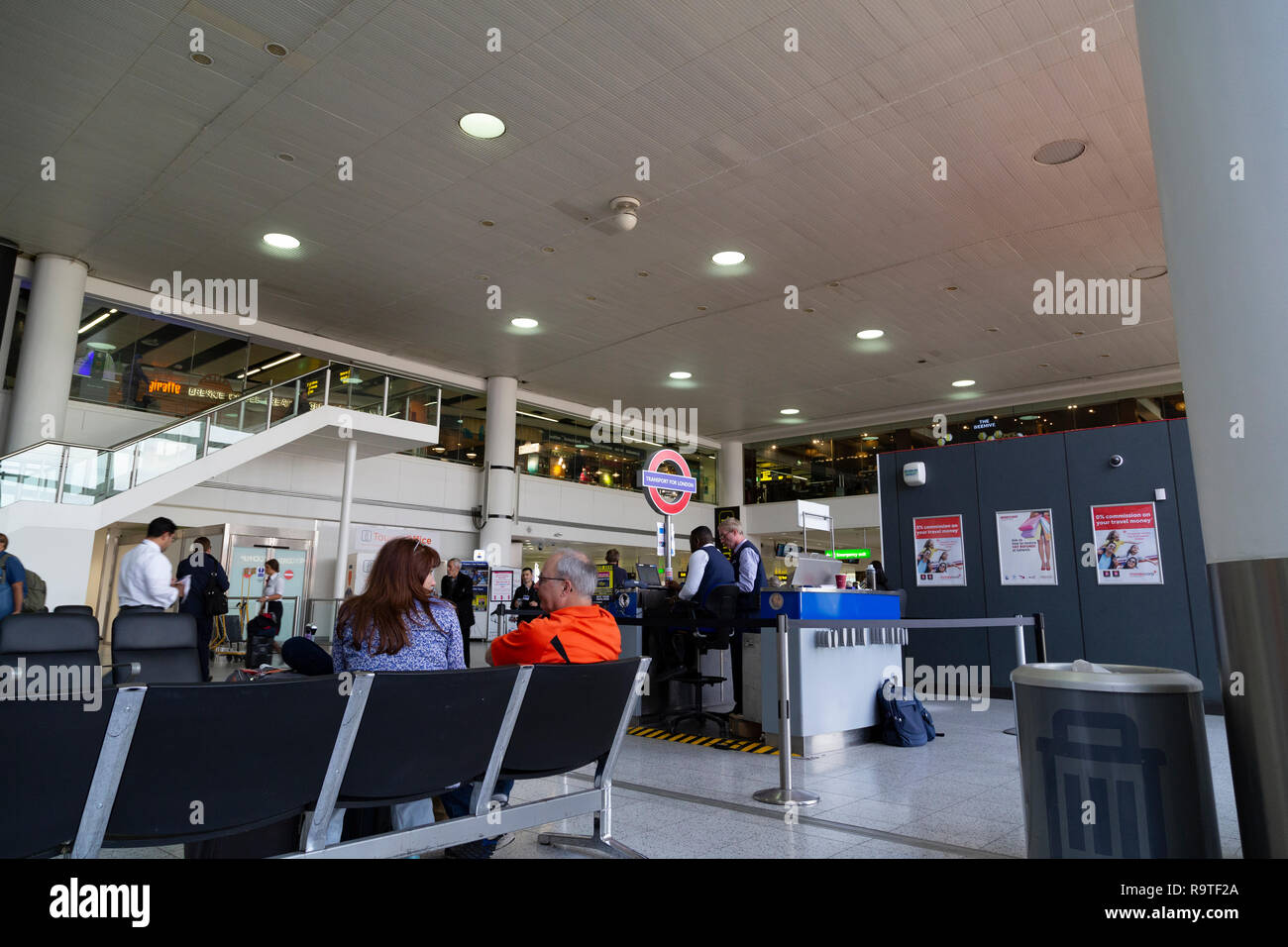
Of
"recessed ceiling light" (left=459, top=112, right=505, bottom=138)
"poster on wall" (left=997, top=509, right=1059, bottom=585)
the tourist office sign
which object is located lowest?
"poster on wall" (left=997, top=509, right=1059, bottom=585)

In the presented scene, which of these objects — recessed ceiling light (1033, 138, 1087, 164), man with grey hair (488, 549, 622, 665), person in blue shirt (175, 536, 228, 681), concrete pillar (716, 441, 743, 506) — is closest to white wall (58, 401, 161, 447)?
person in blue shirt (175, 536, 228, 681)

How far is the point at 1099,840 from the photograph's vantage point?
226cm

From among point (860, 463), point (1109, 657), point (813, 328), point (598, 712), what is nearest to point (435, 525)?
point (813, 328)

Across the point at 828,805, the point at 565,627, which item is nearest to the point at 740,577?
the point at 828,805

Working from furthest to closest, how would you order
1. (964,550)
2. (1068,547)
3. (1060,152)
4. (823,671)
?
(964,550)
(1068,547)
(1060,152)
(823,671)

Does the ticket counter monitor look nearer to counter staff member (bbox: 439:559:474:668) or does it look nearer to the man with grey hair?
the man with grey hair

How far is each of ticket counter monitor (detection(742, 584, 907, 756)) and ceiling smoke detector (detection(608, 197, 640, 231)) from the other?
4.97m

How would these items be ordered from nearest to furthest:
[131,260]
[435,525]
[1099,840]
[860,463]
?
[1099,840], [131,260], [435,525], [860,463]

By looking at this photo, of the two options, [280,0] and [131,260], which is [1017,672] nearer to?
[280,0]

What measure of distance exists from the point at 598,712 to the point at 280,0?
238 inches

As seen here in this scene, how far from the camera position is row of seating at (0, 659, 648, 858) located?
5.20 ft

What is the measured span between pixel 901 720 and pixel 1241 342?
448 cm

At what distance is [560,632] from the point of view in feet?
9.89

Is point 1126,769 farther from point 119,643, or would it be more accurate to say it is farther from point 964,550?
point 964,550
